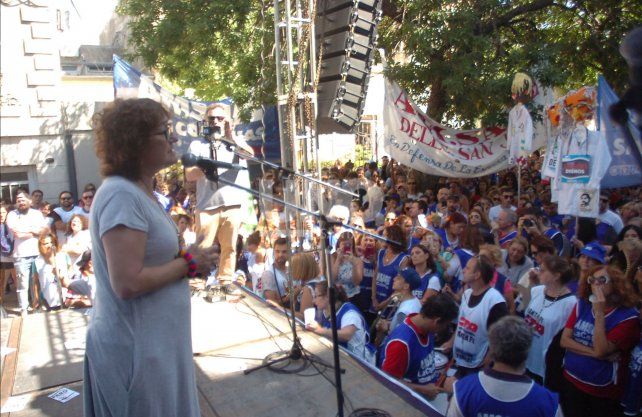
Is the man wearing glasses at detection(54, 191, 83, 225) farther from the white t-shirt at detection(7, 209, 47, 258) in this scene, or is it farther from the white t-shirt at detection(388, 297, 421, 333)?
the white t-shirt at detection(388, 297, 421, 333)

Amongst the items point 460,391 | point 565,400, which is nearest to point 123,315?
point 460,391

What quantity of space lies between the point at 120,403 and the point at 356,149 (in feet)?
79.7

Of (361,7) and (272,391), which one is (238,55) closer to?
(361,7)

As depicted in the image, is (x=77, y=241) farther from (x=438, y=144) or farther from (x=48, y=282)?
(x=438, y=144)

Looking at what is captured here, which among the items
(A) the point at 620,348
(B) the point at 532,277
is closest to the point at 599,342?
(A) the point at 620,348

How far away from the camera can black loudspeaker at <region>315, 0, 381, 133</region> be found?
248 inches

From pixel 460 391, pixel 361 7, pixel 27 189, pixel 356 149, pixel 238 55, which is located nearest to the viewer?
pixel 460 391

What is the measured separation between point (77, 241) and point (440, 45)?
664 cm

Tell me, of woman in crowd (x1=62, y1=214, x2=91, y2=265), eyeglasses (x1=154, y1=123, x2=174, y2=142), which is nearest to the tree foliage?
woman in crowd (x1=62, y1=214, x2=91, y2=265)

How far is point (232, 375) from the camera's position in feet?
10.8

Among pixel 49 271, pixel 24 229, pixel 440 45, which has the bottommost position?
pixel 49 271

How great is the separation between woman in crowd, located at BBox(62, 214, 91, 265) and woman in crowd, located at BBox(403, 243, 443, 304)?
4270 mm

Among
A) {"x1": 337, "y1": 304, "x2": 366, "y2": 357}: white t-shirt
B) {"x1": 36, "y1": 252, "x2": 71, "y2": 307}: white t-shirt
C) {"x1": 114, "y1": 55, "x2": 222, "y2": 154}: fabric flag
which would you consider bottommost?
{"x1": 36, "y1": 252, "x2": 71, "y2": 307}: white t-shirt

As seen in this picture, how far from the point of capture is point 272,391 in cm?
308
